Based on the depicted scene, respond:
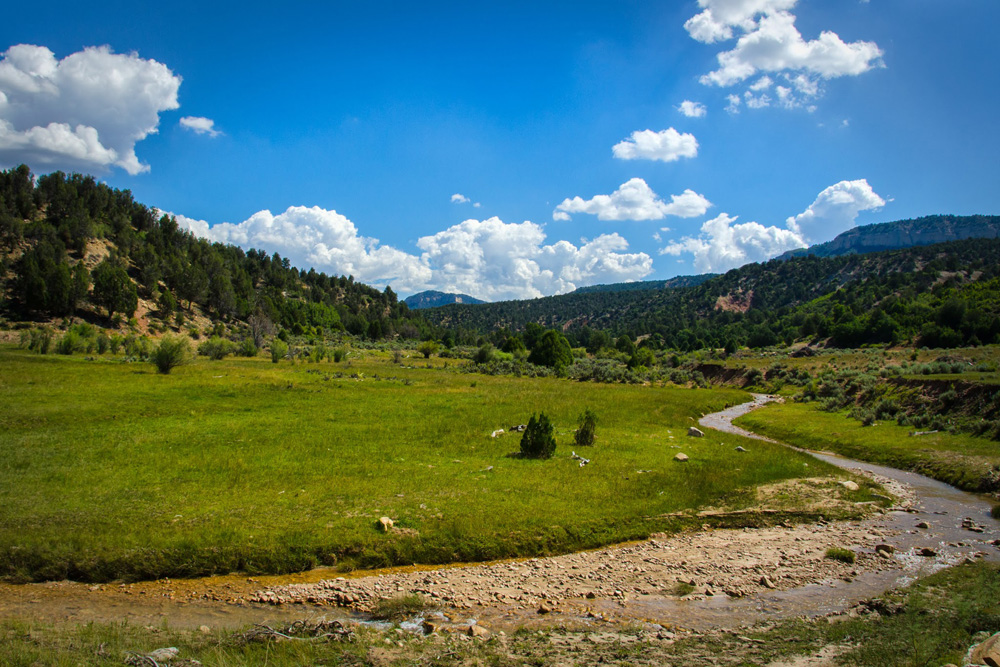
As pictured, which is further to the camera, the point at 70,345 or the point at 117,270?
the point at 117,270

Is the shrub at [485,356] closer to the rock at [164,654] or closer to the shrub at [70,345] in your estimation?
the shrub at [70,345]

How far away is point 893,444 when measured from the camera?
2273 centimetres

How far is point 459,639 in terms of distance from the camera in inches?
299

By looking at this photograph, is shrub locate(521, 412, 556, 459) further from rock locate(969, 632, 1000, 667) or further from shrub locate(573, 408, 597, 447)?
rock locate(969, 632, 1000, 667)

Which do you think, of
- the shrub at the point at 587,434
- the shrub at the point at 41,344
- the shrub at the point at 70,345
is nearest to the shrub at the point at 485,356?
the shrub at the point at 70,345

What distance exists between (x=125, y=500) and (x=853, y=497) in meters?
22.3

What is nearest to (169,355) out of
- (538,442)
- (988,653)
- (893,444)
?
(538,442)

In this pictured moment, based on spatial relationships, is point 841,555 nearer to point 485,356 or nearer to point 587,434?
point 587,434

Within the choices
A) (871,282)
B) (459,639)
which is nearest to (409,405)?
(459,639)

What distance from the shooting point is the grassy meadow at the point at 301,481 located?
1030cm

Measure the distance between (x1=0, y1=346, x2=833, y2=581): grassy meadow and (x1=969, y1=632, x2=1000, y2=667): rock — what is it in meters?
7.07

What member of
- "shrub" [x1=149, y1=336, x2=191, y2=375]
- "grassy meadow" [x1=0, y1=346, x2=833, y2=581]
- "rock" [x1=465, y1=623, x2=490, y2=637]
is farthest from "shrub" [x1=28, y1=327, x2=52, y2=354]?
"rock" [x1=465, y1=623, x2=490, y2=637]

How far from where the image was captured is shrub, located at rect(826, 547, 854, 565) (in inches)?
448

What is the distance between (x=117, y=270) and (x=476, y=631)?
3740 inches
